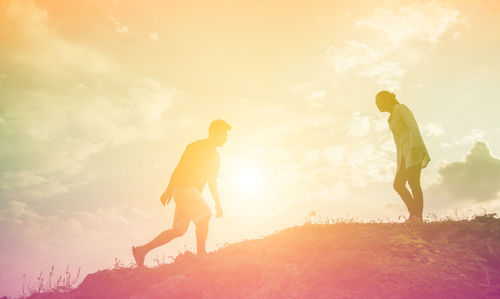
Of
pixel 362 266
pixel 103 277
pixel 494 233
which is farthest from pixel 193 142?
pixel 494 233

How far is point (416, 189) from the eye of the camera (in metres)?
6.57

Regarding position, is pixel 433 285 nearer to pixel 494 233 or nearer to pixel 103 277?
pixel 494 233

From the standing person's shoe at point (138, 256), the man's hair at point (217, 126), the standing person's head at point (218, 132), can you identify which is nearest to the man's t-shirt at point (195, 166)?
the standing person's head at point (218, 132)

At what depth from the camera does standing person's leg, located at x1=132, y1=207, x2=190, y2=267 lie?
5.70 m

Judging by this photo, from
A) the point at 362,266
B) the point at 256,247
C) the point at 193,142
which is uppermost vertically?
the point at 193,142

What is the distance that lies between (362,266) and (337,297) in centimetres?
91

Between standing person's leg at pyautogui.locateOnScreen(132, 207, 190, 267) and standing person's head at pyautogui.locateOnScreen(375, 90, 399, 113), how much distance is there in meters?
4.67

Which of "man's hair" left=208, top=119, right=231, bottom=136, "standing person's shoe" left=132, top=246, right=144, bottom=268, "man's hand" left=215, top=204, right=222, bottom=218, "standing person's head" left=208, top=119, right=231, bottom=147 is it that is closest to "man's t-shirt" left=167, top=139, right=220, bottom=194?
"standing person's head" left=208, top=119, right=231, bottom=147

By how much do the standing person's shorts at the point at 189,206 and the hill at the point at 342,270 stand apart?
63 centimetres

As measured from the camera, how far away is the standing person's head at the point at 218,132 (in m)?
6.48

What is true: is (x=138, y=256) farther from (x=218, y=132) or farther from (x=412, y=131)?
(x=412, y=131)

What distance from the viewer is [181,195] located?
602cm

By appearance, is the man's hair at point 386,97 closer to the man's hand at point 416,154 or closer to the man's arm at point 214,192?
the man's hand at point 416,154

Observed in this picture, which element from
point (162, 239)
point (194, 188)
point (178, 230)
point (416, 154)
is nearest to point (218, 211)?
point (194, 188)
